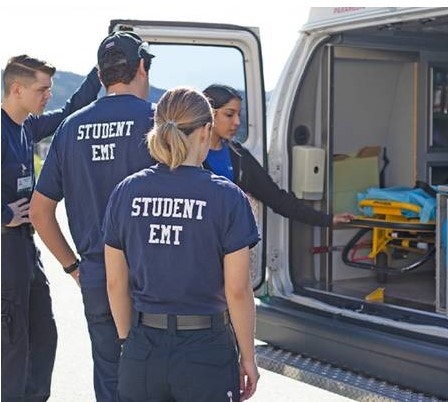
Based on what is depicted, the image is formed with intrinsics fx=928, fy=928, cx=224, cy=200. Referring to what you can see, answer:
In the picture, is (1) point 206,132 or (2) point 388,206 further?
(2) point 388,206

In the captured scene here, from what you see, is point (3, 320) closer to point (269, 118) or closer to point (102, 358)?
point (102, 358)

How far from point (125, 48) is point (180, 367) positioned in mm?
1268

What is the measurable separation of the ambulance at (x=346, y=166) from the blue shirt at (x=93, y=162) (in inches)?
42.5

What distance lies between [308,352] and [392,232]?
130cm

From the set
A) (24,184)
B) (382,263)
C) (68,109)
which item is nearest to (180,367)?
(24,184)

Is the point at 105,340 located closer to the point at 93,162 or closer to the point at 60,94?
the point at 93,162

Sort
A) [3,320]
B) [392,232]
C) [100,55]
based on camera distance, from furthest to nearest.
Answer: [392,232]
[3,320]
[100,55]

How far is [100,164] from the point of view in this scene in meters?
3.49

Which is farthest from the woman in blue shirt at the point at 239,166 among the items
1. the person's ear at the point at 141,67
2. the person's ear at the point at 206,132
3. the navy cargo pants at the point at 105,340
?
the person's ear at the point at 206,132

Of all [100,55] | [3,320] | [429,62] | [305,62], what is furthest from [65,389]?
[429,62]

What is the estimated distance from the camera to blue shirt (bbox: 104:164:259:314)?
113 inches

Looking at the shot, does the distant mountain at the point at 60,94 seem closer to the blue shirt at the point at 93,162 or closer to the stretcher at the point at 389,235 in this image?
the blue shirt at the point at 93,162

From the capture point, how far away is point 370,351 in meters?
4.56

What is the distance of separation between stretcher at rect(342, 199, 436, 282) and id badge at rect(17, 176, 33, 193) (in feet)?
7.41
